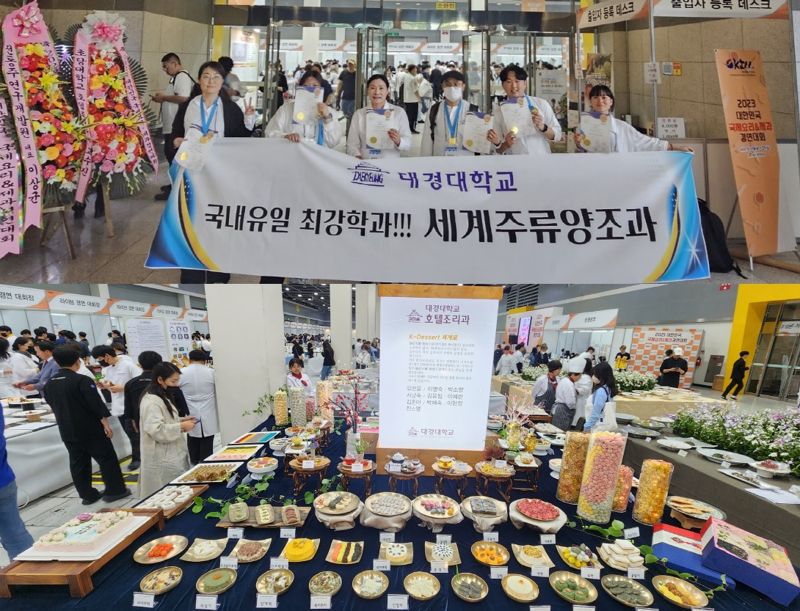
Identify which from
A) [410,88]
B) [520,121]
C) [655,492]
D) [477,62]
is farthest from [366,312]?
[655,492]

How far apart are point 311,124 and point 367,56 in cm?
251

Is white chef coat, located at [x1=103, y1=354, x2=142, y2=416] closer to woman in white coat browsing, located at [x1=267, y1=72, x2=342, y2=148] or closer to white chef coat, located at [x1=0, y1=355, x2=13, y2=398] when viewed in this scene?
white chef coat, located at [x1=0, y1=355, x2=13, y2=398]

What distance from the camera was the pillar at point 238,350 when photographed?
4918 mm

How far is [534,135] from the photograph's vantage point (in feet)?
10.9

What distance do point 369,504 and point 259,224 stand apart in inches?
68.4

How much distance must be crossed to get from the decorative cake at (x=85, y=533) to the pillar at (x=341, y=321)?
8.38 m

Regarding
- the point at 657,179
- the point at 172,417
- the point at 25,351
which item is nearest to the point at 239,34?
the point at 172,417

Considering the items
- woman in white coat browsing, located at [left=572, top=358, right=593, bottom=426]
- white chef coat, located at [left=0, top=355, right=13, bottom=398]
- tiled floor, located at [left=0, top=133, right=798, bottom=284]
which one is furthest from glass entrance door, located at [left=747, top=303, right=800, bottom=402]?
white chef coat, located at [left=0, top=355, right=13, bottom=398]

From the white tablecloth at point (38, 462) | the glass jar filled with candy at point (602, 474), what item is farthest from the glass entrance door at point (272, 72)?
the glass jar filled with candy at point (602, 474)

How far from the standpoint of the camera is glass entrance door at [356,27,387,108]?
487cm

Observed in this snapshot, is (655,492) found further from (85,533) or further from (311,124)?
(311,124)

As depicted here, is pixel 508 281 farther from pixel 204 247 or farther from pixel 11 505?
pixel 11 505

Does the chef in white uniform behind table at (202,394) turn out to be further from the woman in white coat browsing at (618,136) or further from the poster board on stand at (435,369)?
the woman in white coat browsing at (618,136)

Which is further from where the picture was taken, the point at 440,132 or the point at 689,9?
the point at 689,9
